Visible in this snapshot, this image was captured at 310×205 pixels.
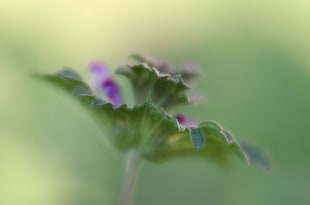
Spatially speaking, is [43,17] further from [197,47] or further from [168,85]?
[168,85]

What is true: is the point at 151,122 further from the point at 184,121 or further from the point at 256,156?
the point at 256,156

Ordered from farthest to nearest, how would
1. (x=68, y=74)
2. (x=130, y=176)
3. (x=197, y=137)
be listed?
1. (x=130, y=176)
2. (x=68, y=74)
3. (x=197, y=137)

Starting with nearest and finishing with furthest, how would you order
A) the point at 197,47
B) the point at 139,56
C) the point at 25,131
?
the point at 139,56 → the point at 25,131 → the point at 197,47

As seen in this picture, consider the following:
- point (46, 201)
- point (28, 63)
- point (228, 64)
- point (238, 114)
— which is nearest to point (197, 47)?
point (228, 64)

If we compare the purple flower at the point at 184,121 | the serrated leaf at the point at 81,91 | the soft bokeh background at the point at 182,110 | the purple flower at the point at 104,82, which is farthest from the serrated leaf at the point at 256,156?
the soft bokeh background at the point at 182,110

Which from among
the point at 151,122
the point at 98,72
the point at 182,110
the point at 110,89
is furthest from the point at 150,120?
the point at 182,110

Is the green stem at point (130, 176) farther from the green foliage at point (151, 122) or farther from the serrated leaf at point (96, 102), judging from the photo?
the serrated leaf at point (96, 102)

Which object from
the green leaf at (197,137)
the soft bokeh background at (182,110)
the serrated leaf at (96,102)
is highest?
the soft bokeh background at (182,110)
